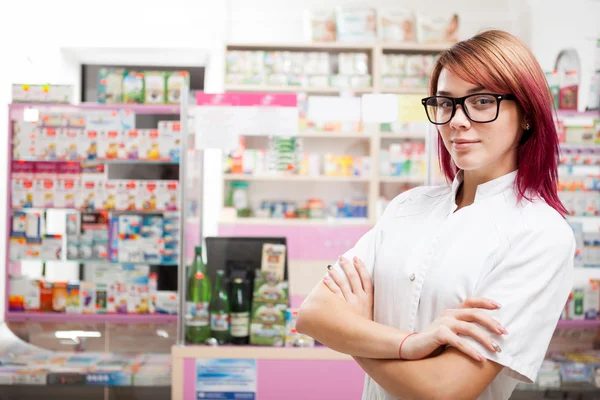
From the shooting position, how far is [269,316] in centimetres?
297

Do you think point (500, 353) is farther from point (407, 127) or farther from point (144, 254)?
point (407, 127)

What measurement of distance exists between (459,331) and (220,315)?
6.26 ft

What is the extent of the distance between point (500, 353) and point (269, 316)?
1.86m

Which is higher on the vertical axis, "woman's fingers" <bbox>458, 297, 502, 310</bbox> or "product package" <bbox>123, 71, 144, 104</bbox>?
"product package" <bbox>123, 71, 144, 104</bbox>

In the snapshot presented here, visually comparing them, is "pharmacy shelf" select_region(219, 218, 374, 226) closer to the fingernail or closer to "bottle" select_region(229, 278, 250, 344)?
"bottle" select_region(229, 278, 250, 344)

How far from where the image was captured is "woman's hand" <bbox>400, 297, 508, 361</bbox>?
1.19 metres

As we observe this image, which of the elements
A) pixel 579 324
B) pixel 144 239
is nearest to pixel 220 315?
pixel 144 239

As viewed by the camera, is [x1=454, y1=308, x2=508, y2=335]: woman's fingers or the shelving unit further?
the shelving unit

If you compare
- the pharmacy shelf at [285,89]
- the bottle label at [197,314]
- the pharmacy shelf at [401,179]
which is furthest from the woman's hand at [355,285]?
the pharmacy shelf at [285,89]

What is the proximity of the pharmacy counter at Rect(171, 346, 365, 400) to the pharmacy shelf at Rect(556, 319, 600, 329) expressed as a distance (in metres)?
1.37

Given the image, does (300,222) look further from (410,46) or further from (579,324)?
(579,324)

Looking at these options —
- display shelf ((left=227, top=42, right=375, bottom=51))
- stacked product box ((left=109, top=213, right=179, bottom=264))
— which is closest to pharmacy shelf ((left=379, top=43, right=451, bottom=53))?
display shelf ((left=227, top=42, right=375, bottom=51))

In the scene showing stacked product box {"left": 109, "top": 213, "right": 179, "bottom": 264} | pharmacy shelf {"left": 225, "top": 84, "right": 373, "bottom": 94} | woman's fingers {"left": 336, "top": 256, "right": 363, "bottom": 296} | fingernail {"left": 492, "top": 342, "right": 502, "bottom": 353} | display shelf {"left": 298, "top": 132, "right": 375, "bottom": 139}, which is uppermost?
pharmacy shelf {"left": 225, "top": 84, "right": 373, "bottom": 94}

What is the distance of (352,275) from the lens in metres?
1.51
